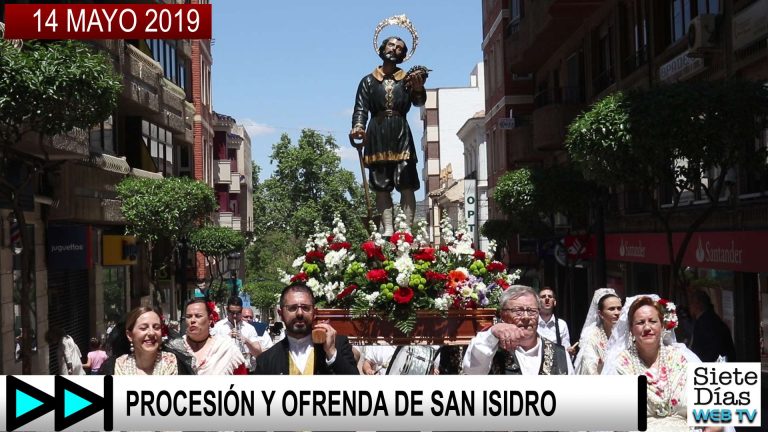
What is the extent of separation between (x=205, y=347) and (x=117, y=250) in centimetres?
2335

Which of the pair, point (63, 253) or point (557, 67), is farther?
point (557, 67)

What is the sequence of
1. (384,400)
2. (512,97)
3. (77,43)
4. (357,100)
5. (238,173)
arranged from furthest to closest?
(238,173) → (512,97) → (77,43) → (357,100) → (384,400)

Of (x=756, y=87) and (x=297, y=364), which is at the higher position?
(x=756, y=87)

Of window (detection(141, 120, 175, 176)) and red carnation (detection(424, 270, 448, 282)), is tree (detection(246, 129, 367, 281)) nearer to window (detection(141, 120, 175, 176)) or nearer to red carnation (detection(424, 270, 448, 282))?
window (detection(141, 120, 175, 176))

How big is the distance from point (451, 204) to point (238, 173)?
1325 cm

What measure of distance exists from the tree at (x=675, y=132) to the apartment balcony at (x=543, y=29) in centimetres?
1333

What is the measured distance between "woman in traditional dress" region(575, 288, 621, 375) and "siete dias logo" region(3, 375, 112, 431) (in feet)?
11.0

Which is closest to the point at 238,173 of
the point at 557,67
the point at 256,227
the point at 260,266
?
the point at 260,266

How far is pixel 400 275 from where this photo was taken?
383 inches

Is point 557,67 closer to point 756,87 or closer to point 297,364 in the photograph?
point 756,87

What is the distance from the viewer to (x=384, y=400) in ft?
20.2

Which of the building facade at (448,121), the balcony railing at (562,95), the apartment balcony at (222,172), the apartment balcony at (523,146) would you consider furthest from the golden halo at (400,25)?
the building facade at (448,121)

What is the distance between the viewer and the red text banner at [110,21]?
17.0m

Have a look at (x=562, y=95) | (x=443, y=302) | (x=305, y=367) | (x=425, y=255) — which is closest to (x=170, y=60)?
(x=562, y=95)
